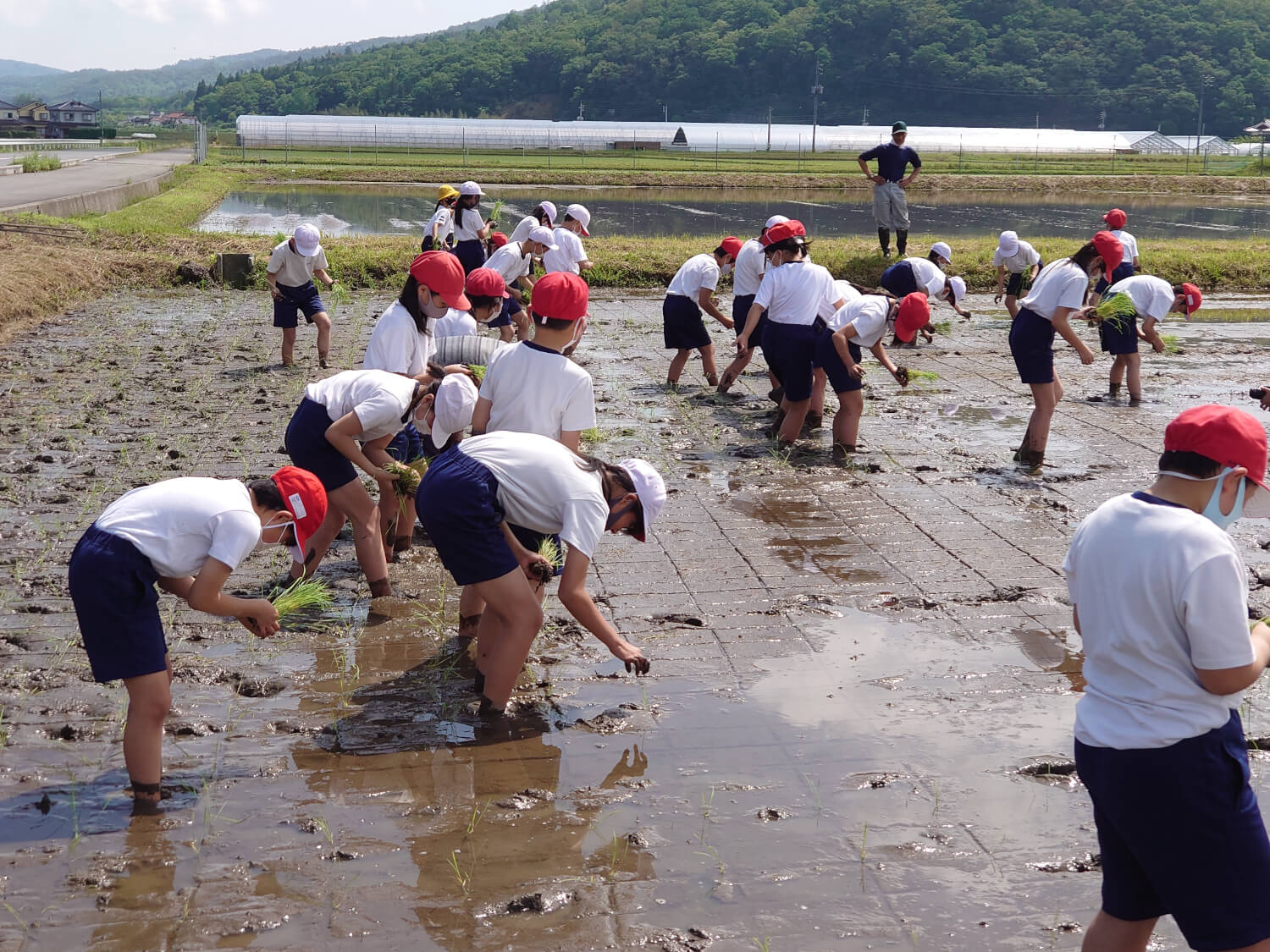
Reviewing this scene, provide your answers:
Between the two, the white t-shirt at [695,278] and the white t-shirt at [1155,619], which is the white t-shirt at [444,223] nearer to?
the white t-shirt at [695,278]

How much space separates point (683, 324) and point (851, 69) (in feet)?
362

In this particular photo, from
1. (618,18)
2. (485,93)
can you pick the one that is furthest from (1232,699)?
(618,18)

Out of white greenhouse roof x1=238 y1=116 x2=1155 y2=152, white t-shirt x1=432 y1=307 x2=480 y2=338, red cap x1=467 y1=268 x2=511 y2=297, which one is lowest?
white t-shirt x1=432 y1=307 x2=480 y2=338

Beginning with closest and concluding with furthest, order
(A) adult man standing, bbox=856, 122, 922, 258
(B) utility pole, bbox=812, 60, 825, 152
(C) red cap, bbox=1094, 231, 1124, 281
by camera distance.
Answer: (C) red cap, bbox=1094, 231, 1124, 281 → (A) adult man standing, bbox=856, 122, 922, 258 → (B) utility pole, bbox=812, 60, 825, 152

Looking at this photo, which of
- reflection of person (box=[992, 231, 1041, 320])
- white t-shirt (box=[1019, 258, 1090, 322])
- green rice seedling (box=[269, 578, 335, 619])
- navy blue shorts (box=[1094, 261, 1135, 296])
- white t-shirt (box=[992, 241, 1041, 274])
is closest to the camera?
green rice seedling (box=[269, 578, 335, 619])

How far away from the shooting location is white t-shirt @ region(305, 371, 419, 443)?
5.82 metres

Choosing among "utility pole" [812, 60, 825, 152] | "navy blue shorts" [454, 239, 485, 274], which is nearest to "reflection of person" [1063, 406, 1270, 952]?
"navy blue shorts" [454, 239, 485, 274]

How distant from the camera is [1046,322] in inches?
352

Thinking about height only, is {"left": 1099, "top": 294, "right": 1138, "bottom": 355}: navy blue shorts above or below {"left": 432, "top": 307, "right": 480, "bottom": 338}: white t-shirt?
below

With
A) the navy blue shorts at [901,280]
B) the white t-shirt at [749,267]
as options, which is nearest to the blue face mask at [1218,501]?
the navy blue shorts at [901,280]

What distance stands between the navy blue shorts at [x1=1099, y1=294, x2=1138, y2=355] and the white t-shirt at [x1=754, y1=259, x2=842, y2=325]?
10.5 ft

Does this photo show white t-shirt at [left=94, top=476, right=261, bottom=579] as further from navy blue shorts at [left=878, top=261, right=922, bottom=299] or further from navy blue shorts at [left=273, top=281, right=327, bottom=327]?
navy blue shorts at [left=273, top=281, right=327, bottom=327]

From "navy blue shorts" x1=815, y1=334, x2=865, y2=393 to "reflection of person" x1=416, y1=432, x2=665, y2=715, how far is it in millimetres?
4581

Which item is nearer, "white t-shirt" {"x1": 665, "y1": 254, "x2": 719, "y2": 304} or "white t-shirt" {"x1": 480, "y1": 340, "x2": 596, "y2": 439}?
"white t-shirt" {"x1": 480, "y1": 340, "x2": 596, "y2": 439}
